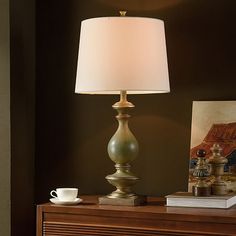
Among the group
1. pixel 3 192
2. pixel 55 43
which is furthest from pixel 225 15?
pixel 3 192

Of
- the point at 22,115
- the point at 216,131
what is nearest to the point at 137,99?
the point at 216,131

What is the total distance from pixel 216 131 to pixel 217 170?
0.84ft

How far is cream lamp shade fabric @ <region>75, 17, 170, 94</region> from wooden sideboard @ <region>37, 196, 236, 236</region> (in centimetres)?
45

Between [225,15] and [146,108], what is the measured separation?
524 millimetres

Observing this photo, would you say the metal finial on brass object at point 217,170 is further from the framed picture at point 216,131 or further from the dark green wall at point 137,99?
the dark green wall at point 137,99

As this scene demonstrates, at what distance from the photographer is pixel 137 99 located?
9.45 ft

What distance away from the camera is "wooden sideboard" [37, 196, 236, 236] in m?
2.29

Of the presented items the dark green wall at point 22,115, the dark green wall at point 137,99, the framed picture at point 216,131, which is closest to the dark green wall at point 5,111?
the dark green wall at point 22,115

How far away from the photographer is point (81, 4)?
116 inches

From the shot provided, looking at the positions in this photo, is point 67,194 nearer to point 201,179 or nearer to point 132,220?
point 132,220

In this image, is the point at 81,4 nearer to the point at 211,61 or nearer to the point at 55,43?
the point at 55,43

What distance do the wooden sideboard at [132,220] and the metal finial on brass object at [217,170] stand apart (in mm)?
87

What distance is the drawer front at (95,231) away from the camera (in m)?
2.37

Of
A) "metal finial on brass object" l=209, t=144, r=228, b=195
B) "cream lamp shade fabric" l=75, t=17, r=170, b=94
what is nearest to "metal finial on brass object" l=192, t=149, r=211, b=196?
"metal finial on brass object" l=209, t=144, r=228, b=195
